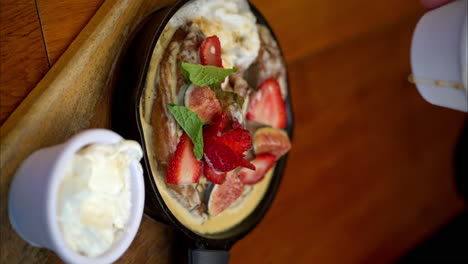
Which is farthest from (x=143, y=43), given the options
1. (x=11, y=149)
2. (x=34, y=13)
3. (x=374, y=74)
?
(x=374, y=74)

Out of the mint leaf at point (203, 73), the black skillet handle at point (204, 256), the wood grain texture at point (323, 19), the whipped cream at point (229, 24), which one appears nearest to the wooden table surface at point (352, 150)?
the wood grain texture at point (323, 19)

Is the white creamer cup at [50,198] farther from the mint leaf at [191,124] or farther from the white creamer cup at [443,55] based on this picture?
the white creamer cup at [443,55]

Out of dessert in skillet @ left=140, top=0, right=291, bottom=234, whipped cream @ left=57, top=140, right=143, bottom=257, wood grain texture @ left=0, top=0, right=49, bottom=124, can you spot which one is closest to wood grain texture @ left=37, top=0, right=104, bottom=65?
wood grain texture @ left=0, top=0, right=49, bottom=124

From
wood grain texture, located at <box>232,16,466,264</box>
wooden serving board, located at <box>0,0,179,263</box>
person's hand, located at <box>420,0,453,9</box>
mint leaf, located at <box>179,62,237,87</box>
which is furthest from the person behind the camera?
wood grain texture, located at <box>232,16,466,264</box>

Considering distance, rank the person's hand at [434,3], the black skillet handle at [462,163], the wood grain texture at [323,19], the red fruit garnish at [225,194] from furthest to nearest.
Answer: the black skillet handle at [462,163], the wood grain texture at [323,19], the person's hand at [434,3], the red fruit garnish at [225,194]

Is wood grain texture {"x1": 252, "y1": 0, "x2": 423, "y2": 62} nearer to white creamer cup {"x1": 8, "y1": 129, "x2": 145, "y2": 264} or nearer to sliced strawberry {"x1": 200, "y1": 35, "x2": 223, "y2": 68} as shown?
sliced strawberry {"x1": 200, "y1": 35, "x2": 223, "y2": 68}
